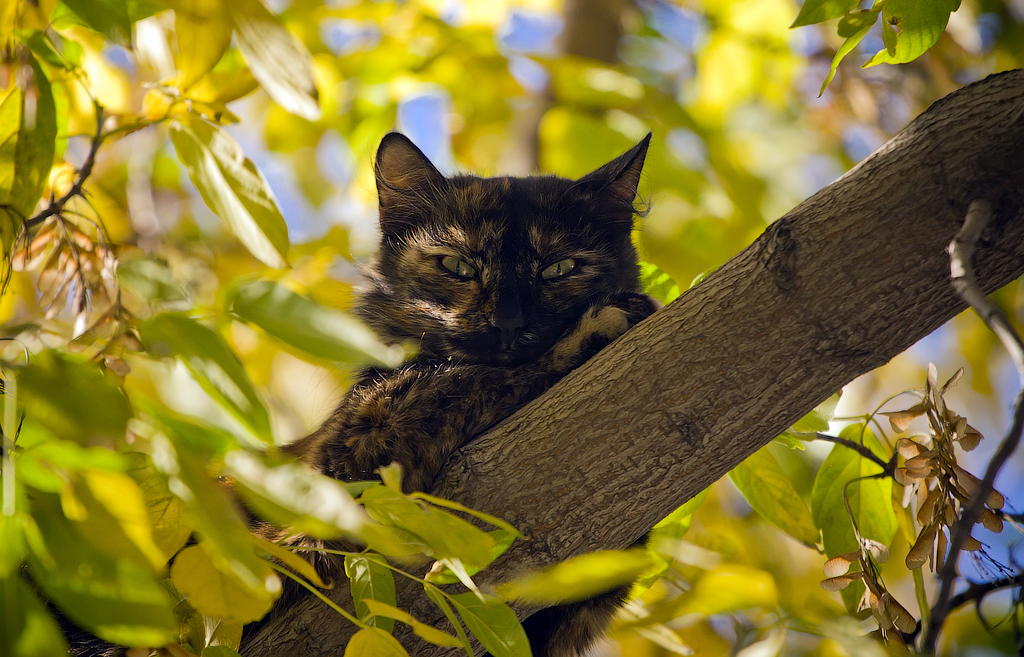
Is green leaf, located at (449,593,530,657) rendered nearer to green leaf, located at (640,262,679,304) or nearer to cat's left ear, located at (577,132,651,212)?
green leaf, located at (640,262,679,304)

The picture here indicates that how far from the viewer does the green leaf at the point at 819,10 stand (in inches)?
49.1

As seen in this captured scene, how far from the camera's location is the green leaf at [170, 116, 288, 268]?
1226 millimetres

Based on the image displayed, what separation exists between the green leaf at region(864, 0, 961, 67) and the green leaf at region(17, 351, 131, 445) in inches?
52.4

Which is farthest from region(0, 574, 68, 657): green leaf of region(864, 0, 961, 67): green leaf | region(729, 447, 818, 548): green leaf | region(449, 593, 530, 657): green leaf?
region(864, 0, 961, 67): green leaf

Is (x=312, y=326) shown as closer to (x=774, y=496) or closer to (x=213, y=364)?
(x=213, y=364)

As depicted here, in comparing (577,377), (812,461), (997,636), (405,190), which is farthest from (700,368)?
(812,461)

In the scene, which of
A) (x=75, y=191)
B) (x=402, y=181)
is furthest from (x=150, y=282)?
(x=402, y=181)

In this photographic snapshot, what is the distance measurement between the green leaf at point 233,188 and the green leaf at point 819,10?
102cm

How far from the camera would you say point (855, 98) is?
12.6 ft

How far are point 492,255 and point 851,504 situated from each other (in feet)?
3.73

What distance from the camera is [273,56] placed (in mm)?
1231

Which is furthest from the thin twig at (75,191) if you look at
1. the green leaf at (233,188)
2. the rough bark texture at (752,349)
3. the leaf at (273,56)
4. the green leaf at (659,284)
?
the green leaf at (659,284)

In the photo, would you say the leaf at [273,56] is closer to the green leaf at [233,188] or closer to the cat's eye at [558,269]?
the green leaf at [233,188]

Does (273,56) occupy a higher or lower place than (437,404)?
higher
